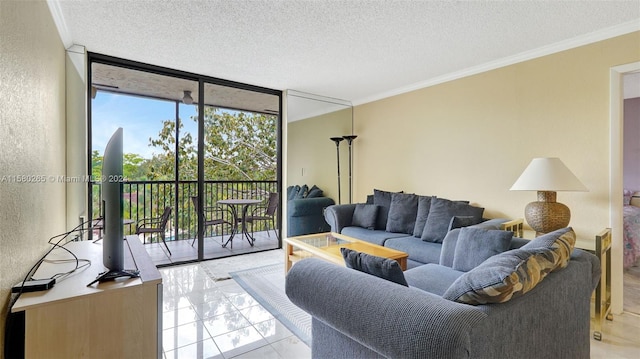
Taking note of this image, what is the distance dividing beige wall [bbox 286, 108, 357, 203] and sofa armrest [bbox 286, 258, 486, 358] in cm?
324

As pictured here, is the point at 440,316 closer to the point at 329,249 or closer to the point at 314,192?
the point at 329,249

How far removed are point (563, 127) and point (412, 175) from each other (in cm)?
174

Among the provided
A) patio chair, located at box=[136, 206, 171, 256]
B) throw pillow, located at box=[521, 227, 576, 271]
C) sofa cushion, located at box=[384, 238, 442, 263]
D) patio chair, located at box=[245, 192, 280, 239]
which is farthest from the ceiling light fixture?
throw pillow, located at box=[521, 227, 576, 271]

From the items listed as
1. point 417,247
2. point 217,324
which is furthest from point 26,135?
point 417,247

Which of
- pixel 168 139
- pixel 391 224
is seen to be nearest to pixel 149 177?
pixel 168 139

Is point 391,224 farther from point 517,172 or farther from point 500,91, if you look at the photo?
point 500,91

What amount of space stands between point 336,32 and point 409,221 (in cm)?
219

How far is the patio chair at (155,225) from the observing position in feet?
13.3

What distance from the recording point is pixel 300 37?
8.92 ft

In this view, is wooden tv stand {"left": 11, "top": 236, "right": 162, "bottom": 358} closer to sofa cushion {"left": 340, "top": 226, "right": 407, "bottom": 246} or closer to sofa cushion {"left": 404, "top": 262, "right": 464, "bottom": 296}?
sofa cushion {"left": 404, "top": 262, "right": 464, "bottom": 296}

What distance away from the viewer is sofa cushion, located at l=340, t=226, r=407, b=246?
11.1ft

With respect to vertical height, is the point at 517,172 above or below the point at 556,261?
above

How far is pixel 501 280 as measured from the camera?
1096mm

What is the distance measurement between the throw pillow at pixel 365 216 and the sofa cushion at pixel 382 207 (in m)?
0.07
